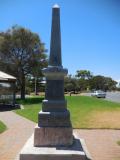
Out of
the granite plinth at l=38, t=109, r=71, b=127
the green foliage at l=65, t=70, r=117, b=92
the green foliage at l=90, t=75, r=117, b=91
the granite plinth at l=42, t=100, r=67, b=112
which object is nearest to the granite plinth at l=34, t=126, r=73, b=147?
the granite plinth at l=38, t=109, r=71, b=127

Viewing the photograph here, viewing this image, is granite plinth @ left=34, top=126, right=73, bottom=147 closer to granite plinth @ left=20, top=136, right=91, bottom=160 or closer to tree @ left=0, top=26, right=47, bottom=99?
granite plinth @ left=20, top=136, right=91, bottom=160

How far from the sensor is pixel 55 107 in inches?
372

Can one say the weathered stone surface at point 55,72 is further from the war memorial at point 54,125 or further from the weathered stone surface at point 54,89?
the weathered stone surface at point 54,89

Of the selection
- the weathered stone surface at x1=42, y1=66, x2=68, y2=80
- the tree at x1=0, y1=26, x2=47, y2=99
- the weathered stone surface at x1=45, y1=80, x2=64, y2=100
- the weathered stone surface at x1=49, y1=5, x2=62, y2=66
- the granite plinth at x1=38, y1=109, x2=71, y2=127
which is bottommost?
the granite plinth at x1=38, y1=109, x2=71, y2=127

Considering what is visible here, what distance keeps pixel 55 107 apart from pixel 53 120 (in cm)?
37

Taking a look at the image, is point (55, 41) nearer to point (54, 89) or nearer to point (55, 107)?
point (54, 89)

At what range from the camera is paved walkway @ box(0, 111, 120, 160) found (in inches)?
383

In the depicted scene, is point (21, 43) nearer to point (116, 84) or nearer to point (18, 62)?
point (18, 62)

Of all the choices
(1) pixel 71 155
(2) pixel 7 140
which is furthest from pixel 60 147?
(2) pixel 7 140

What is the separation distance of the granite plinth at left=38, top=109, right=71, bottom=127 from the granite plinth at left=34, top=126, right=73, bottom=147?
11cm

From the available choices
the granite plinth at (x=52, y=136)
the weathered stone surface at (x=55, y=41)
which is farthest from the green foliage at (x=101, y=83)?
the granite plinth at (x=52, y=136)

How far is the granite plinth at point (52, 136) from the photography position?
909 cm

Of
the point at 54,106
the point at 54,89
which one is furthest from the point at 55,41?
the point at 54,106

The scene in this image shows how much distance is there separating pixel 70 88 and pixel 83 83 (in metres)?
25.3
